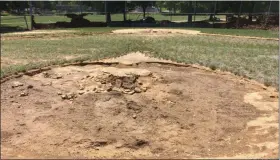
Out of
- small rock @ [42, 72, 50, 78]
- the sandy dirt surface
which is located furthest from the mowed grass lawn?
the sandy dirt surface

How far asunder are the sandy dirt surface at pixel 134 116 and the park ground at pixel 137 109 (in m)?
0.02

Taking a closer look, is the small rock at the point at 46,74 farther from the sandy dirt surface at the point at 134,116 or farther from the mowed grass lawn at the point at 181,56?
the mowed grass lawn at the point at 181,56

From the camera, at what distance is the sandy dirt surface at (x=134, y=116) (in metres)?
5.12

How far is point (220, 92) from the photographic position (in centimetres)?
730

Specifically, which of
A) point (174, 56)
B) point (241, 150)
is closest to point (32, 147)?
point (241, 150)

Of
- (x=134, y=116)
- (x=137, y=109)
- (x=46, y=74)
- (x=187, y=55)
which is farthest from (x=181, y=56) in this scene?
(x=134, y=116)

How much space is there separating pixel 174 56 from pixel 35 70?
15.1 feet

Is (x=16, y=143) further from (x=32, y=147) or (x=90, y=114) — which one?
(x=90, y=114)

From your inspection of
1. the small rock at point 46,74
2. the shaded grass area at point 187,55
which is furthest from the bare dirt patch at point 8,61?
the small rock at point 46,74

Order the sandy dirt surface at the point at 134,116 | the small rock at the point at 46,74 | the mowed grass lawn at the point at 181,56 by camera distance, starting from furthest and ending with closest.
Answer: the mowed grass lawn at the point at 181,56
the small rock at the point at 46,74
the sandy dirt surface at the point at 134,116

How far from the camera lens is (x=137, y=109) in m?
6.29

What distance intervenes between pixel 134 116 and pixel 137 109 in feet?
0.82

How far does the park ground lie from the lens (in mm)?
5160

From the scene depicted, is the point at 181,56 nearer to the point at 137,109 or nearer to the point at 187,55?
the point at 187,55
